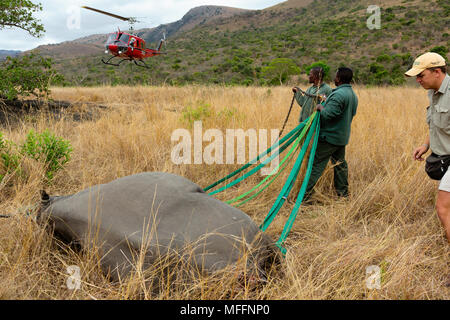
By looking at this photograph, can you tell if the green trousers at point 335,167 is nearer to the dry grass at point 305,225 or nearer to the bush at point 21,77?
the dry grass at point 305,225

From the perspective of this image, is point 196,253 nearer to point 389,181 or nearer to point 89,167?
point 389,181

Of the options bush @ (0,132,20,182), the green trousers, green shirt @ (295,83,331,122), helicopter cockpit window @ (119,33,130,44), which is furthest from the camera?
helicopter cockpit window @ (119,33,130,44)

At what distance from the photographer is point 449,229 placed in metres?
1.91

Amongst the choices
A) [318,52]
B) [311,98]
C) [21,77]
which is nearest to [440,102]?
[311,98]

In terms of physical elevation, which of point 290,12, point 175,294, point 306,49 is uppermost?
point 290,12

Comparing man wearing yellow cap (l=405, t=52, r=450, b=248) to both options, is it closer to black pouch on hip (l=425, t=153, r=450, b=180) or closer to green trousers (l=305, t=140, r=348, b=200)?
black pouch on hip (l=425, t=153, r=450, b=180)

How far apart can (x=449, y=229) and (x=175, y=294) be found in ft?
5.96

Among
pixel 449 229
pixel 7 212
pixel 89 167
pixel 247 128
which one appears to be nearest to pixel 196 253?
pixel 449 229

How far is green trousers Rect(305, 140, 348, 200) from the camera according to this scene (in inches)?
132

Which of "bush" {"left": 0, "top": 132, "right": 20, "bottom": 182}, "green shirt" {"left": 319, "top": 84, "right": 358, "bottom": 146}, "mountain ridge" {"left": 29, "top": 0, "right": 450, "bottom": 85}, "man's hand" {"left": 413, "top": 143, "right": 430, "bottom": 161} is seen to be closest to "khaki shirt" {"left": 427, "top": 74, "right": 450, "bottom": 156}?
"man's hand" {"left": 413, "top": 143, "right": 430, "bottom": 161}

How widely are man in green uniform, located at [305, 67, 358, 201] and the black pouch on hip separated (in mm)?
1217

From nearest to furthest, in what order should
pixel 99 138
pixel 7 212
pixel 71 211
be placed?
pixel 71 211, pixel 7 212, pixel 99 138

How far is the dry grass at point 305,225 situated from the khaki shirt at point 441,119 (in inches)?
27.1

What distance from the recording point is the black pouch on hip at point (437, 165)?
6.37 feet
